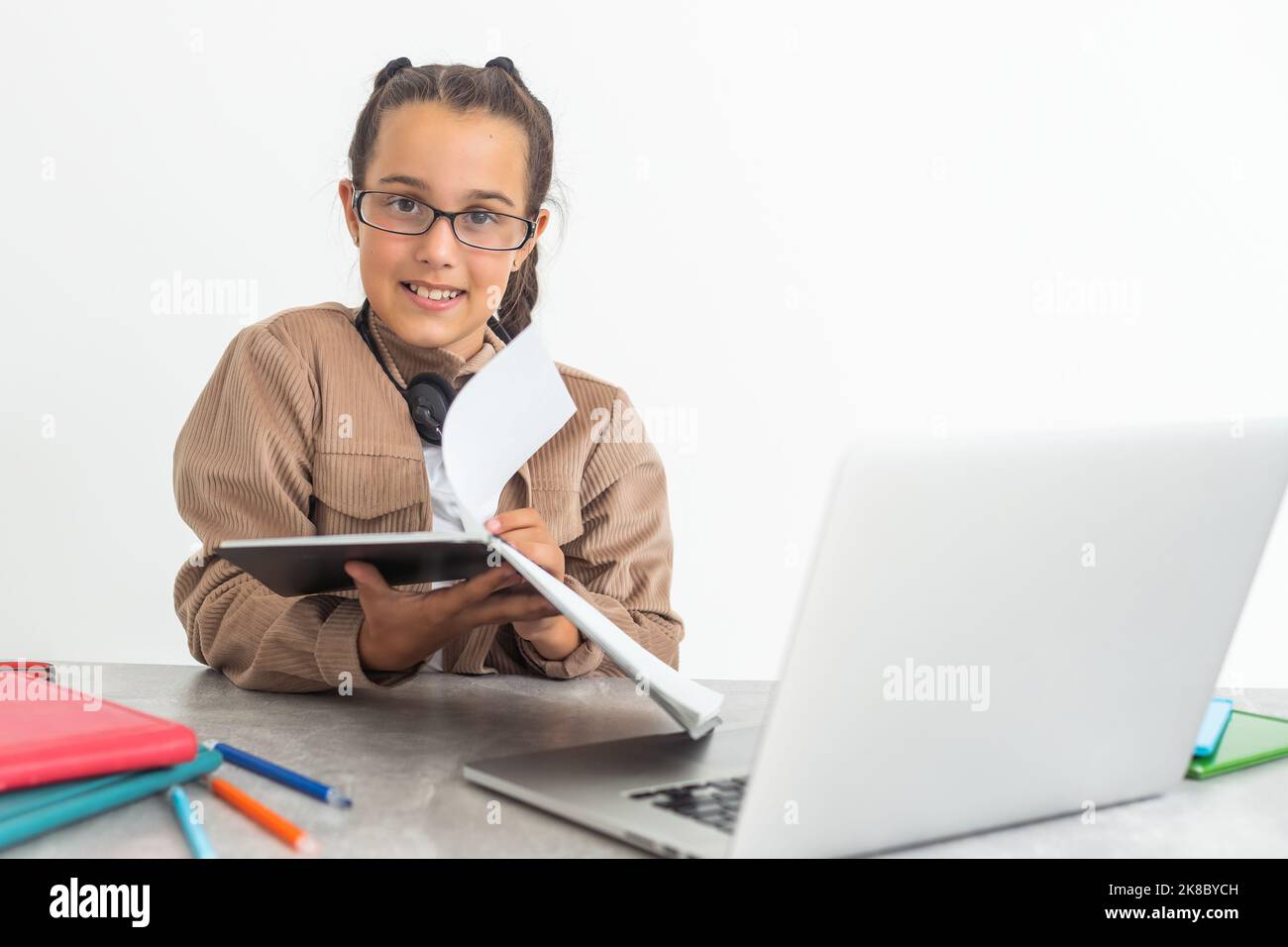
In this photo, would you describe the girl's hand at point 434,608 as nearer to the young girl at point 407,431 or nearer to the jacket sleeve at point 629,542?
the young girl at point 407,431

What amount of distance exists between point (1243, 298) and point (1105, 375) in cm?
43

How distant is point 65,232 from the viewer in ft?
9.02

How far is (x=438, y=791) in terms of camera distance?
2.56ft

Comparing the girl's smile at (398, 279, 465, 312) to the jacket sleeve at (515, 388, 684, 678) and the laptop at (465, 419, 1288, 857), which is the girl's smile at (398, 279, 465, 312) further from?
the laptop at (465, 419, 1288, 857)

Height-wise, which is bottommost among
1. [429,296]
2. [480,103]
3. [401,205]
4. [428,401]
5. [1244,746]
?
[1244,746]

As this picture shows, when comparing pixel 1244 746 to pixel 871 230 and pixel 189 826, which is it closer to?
pixel 189 826

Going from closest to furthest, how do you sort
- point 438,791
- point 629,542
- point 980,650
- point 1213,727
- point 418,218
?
point 980,650, point 438,791, point 1213,727, point 418,218, point 629,542

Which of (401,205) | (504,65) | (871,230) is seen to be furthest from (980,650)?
(871,230)

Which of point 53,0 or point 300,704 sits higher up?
point 53,0

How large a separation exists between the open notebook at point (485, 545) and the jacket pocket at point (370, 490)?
0.28m

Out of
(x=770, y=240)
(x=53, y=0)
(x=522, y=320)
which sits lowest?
(x=522, y=320)

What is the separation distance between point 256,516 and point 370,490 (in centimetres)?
13
